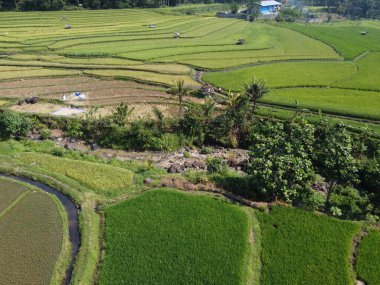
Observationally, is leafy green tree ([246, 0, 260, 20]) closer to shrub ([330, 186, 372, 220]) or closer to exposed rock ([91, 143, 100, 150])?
exposed rock ([91, 143, 100, 150])

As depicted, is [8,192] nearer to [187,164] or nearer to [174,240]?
[174,240]

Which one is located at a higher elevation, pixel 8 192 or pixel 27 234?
pixel 8 192

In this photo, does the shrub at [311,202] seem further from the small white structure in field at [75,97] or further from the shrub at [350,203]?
the small white structure in field at [75,97]

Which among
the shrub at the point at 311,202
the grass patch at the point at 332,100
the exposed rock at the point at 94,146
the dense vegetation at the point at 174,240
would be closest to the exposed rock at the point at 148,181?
the dense vegetation at the point at 174,240

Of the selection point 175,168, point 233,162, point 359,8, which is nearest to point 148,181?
point 175,168

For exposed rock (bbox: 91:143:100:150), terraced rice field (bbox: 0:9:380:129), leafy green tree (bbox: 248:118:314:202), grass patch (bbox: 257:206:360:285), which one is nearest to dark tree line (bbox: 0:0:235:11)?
terraced rice field (bbox: 0:9:380:129)

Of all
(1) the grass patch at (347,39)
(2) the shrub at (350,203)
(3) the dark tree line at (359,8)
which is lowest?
(2) the shrub at (350,203)

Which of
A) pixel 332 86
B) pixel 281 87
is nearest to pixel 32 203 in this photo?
pixel 281 87

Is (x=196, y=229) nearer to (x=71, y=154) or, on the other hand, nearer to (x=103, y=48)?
(x=71, y=154)
